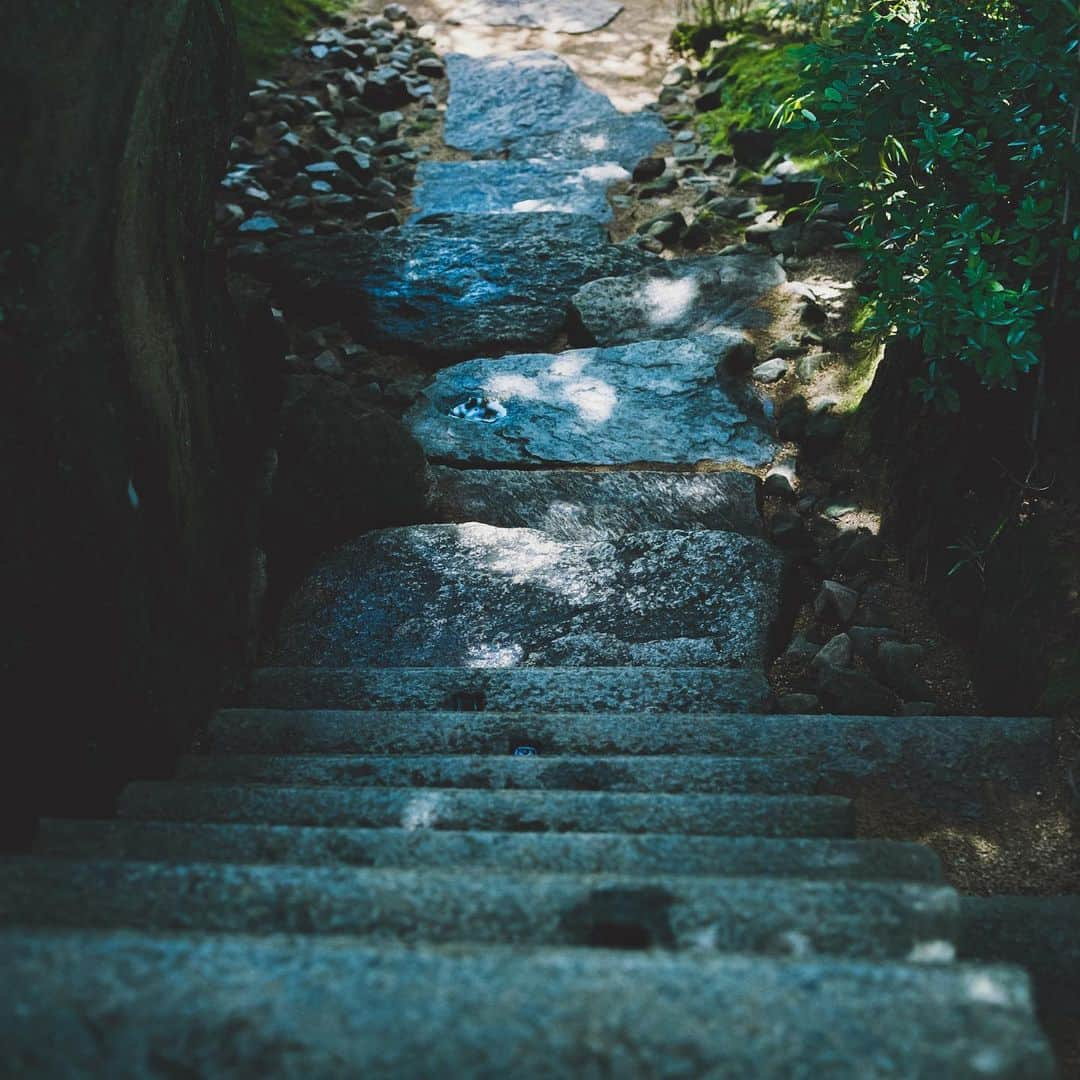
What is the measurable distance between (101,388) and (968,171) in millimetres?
1915

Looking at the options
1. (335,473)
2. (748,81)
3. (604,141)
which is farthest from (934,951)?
(748,81)

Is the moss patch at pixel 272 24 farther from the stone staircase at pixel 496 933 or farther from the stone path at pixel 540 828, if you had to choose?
the stone staircase at pixel 496 933

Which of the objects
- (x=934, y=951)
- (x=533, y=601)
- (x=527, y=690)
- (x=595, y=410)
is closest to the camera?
(x=934, y=951)

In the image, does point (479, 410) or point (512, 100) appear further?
point (512, 100)

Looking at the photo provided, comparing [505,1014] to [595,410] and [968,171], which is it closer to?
[968,171]

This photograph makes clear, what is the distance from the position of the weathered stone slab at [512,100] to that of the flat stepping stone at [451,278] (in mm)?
1480

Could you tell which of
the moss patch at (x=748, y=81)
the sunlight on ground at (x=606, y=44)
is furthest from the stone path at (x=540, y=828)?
the sunlight on ground at (x=606, y=44)

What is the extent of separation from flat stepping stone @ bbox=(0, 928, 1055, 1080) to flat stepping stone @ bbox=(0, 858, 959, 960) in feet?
0.56

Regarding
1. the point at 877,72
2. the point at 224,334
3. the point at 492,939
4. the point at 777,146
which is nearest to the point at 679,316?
the point at 777,146

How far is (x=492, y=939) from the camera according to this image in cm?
126

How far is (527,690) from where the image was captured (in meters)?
2.56

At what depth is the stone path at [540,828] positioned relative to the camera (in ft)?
3.29

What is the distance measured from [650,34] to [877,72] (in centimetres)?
609

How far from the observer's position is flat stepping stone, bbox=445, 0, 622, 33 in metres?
8.52
